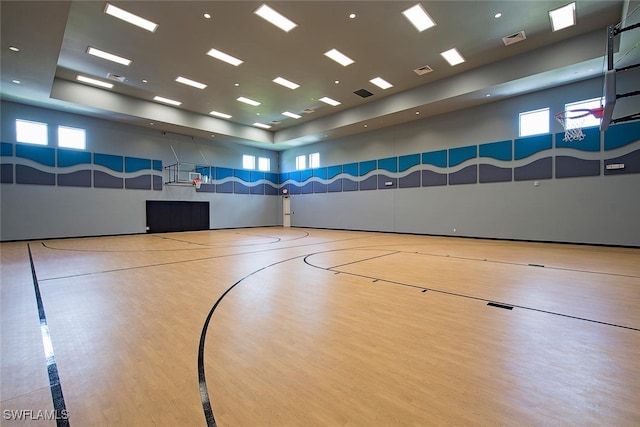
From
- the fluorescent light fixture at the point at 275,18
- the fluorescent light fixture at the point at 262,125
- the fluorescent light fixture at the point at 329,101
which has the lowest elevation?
the fluorescent light fixture at the point at 275,18

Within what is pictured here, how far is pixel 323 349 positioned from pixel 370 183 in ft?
40.0

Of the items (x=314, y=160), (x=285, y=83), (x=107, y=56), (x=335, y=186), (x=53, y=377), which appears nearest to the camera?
(x=53, y=377)

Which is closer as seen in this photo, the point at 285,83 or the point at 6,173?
the point at 6,173

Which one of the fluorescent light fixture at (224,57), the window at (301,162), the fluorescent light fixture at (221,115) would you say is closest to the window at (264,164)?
the window at (301,162)

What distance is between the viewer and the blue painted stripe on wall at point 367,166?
13984 mm

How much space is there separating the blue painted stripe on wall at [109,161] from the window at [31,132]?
61.2 inches

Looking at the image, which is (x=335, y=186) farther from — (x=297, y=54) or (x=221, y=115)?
(x=297, y=54)

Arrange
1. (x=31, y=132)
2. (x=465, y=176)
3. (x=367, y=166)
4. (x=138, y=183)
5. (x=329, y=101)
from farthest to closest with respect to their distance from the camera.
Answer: (x=367, y=166) → (x=138, y=183) → (x=329, y=101) → (x=465, y=176) → (x=31, y=132)

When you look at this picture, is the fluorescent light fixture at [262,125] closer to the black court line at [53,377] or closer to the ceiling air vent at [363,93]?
the ceiling air vent at [363,93]

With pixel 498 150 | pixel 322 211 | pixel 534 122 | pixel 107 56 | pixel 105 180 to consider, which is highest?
pixel 107 56

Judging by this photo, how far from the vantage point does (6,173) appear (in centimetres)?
1003

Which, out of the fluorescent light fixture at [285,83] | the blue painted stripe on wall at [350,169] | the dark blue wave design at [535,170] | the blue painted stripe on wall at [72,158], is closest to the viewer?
the dark blue wave design at [535,170]

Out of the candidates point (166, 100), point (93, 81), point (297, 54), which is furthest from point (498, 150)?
point (93, 81)

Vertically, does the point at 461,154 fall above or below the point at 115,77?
below
